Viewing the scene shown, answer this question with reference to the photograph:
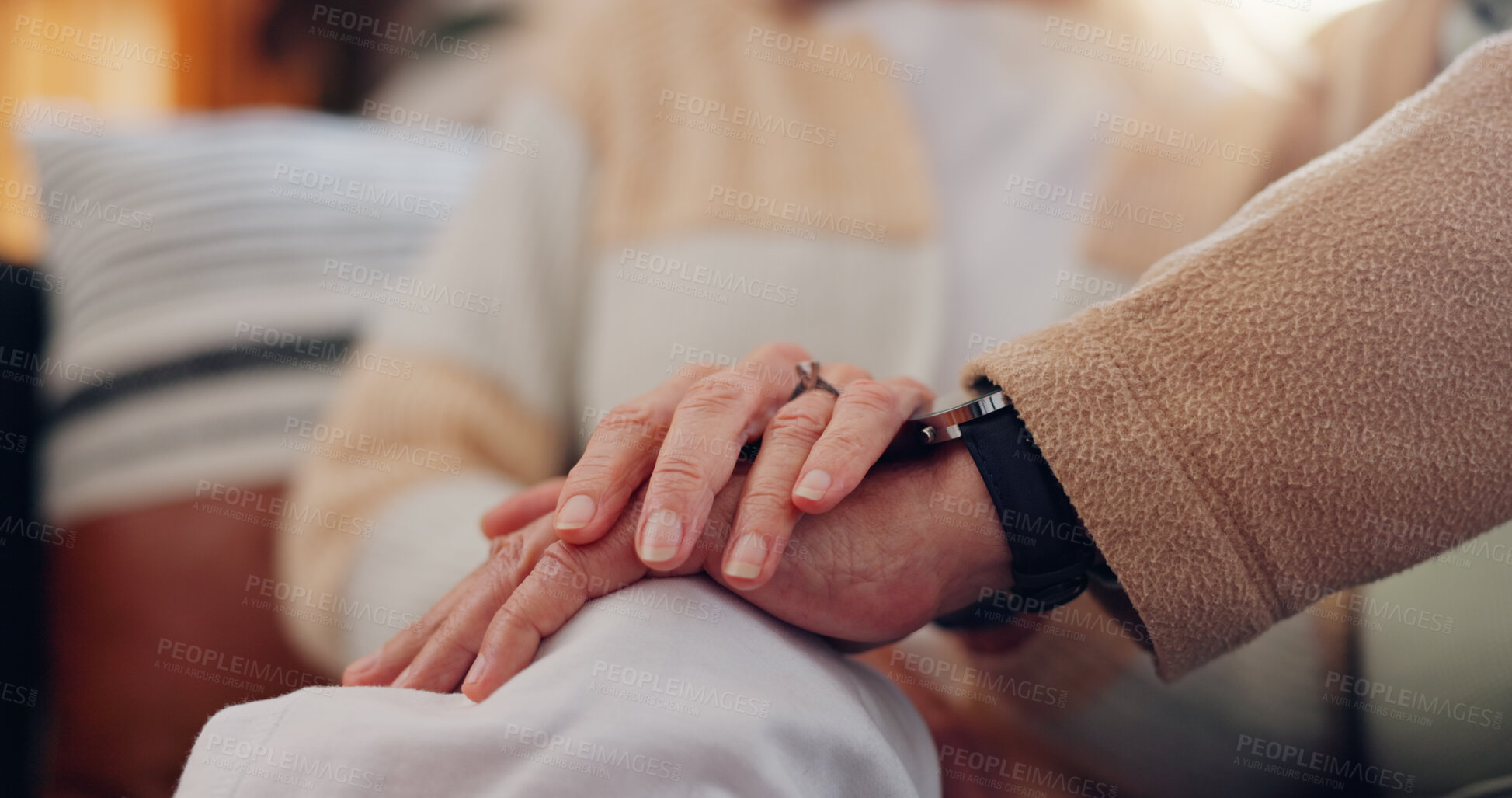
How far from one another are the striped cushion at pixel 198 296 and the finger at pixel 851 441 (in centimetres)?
56

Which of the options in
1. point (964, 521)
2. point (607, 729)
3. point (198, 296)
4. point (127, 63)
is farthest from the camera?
point (127, 63)

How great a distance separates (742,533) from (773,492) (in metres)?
0.03

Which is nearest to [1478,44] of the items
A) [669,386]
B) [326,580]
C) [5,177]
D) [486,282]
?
[669,386]

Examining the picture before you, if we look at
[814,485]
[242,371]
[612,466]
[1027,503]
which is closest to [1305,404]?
[1027,503]

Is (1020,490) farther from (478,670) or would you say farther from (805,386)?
(478,670)

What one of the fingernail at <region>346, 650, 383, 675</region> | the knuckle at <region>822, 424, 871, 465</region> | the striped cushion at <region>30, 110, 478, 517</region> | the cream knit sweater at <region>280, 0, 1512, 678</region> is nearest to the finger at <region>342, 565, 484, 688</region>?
the fingernail at <region>346, 650, 383, 675</region>

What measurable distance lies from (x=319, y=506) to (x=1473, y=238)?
899 millimetres

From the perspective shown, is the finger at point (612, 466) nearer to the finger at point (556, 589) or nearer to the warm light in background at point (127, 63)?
the finger at point (556, 589)

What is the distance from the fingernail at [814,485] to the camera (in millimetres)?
414

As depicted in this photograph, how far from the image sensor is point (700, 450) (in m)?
0.44

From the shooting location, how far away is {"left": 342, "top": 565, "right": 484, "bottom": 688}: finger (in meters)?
0.47

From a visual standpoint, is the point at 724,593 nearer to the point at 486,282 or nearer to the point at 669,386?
the point at 669,386

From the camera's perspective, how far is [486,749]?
35 centimetres

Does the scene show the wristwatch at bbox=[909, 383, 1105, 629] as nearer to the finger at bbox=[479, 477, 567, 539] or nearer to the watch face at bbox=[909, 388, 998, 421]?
the watch face at bbox=[909, 388, 998, 421]
